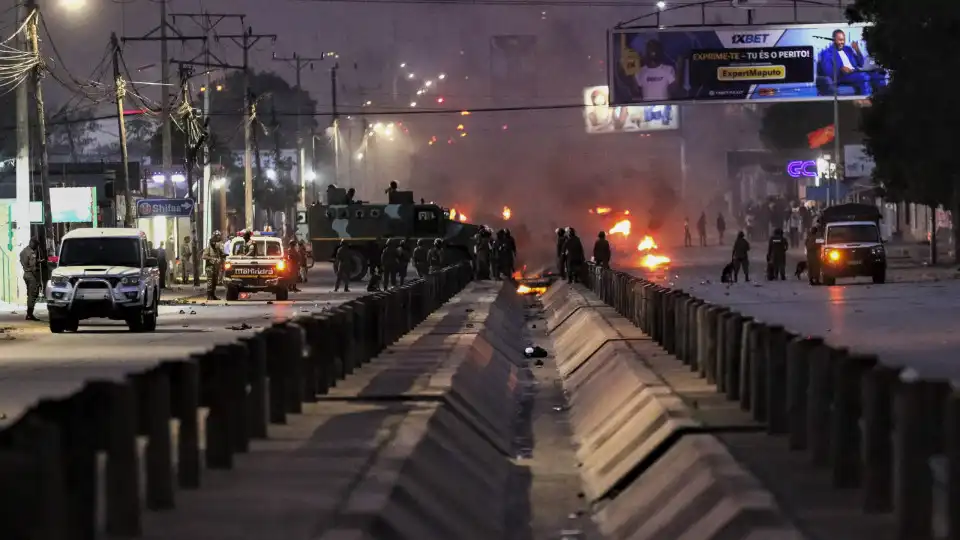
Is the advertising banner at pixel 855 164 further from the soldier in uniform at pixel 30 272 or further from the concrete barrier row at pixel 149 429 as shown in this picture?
the concrete barrier row at pixel 149 429

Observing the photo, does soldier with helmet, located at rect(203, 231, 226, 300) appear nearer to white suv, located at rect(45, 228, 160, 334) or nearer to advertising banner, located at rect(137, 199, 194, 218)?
advertising banner, located at rect(137, 199, 194, 218)

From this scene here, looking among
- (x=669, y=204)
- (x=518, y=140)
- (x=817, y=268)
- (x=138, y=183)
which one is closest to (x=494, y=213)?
(x=669, y=204)

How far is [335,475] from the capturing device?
11.7 m

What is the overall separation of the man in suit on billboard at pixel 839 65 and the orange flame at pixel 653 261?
8974mm

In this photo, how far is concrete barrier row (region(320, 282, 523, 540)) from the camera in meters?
10.5

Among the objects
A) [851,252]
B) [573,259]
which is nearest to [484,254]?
[573,259]

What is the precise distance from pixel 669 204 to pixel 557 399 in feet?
313

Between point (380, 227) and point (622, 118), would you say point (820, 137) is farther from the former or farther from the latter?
point (380, 227)

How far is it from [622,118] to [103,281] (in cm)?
8173

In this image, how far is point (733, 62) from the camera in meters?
62.1

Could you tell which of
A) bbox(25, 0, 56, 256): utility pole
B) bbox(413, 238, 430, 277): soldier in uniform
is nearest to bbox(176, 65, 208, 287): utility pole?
bbox(413, 238, 430, 277): soldier in uniform

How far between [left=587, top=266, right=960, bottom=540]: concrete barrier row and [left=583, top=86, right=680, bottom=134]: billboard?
92766 mm

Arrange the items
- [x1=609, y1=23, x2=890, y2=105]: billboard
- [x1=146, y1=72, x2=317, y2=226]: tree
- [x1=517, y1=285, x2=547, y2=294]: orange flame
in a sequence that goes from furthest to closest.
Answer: [x1=146, y1=72, x2=317, y2=226]: tree
[x1=609, y1=23, x2=890, y2=105]: billboard
[x1=517, y1=285, x2=547, y2=294]: orange flame

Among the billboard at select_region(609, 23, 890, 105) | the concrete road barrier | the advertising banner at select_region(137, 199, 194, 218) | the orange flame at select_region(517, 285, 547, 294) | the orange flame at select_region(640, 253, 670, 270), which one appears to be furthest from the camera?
the orange flame at select_region(640, 253, 670, 270)
